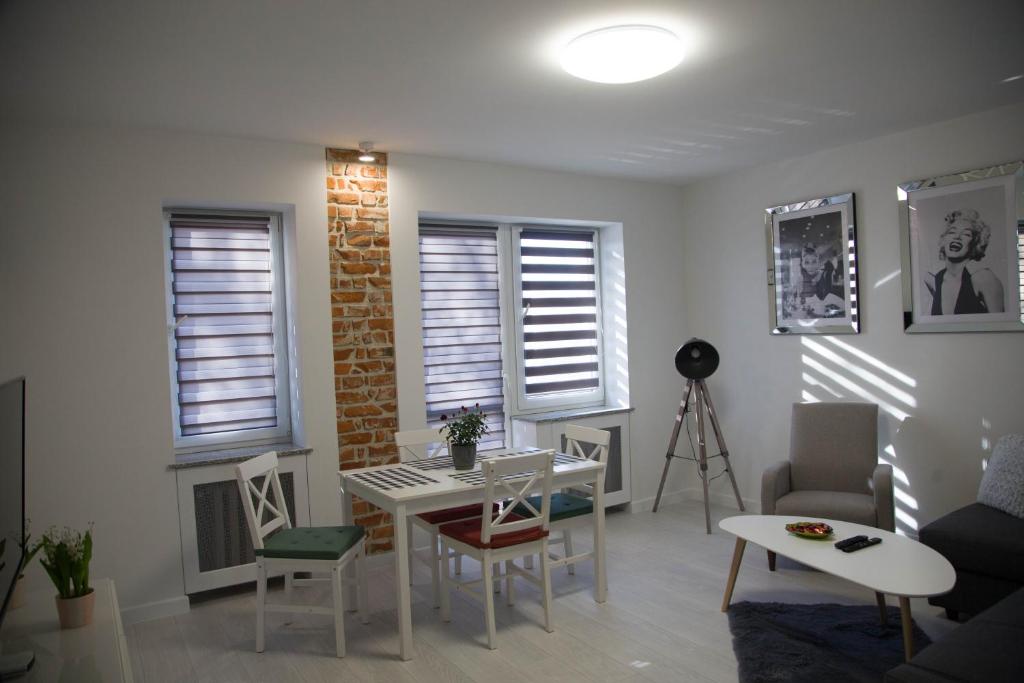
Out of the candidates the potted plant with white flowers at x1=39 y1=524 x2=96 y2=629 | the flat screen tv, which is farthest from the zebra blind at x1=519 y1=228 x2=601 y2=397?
the flat screen tv

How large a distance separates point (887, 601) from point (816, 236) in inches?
97.8

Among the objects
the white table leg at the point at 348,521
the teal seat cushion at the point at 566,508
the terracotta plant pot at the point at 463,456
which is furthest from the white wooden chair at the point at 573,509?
the white table leg at the point at 348,521

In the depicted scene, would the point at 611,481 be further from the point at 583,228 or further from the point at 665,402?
the point at 583,228

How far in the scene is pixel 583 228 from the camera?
5.86 m

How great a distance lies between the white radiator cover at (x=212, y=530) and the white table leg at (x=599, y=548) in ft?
6.39

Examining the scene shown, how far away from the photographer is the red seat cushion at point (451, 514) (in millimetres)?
3969

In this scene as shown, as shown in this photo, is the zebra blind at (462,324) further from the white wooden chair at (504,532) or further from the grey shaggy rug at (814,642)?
the grey shaggy rug at (814,642)

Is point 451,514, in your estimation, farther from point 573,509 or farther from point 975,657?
point 975,657

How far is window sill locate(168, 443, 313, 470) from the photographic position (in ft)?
13.0

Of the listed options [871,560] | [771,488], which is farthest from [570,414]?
[871,560]

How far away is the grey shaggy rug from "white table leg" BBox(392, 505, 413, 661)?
145cm

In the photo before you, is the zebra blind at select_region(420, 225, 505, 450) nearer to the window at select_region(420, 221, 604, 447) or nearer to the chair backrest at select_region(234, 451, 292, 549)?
the window at select_region(420, 221, 604, 447)

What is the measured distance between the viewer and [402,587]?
3312mm

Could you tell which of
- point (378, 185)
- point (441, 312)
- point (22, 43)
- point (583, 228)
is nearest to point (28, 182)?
point (22, 43)
